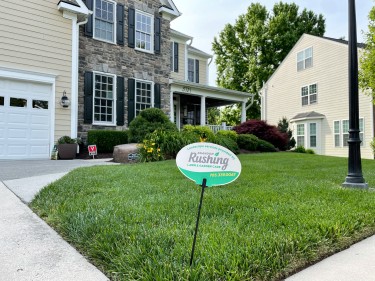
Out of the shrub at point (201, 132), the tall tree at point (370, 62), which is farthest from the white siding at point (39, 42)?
the tall tree at point (370, 62)

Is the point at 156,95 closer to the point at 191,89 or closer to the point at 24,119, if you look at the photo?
the point at 191,89

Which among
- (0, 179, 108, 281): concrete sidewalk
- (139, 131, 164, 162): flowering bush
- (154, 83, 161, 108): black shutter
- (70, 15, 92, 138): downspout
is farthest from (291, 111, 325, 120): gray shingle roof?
(0, 179, 108, 281): concrete sidewalk

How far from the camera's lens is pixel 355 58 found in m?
4.43

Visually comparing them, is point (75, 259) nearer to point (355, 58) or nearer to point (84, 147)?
point (355, 58)

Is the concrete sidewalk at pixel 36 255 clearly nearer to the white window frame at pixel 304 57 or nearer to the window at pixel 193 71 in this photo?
the window at pixel 193 71

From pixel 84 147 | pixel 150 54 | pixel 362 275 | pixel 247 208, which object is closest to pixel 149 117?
pixel 84 147

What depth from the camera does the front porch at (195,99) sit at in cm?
1359

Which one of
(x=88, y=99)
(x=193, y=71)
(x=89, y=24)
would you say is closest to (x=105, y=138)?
(x=88, y=99)

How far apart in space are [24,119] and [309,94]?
15.5 meters

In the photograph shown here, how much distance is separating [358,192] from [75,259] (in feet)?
11.5

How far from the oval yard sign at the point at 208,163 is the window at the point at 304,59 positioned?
1830 cm

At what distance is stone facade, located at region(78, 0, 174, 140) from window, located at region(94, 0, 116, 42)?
0.32m

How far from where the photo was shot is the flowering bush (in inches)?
307

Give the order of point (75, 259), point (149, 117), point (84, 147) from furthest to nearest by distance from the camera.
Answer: point (84, 147)
point (149, 117)
point (75, 259)
